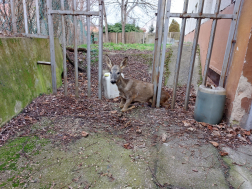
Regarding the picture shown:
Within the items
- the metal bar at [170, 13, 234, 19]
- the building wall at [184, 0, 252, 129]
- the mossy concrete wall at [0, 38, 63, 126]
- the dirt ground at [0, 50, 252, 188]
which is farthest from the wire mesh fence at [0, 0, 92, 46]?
the building wall at [184, 0, 252, 129]

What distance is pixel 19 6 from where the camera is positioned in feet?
17.4

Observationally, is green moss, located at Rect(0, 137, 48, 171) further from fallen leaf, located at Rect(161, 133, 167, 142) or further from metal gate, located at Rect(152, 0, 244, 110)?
metal gate, located at Rect(152, 0, 244, 110)

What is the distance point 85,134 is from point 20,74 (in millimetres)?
2073

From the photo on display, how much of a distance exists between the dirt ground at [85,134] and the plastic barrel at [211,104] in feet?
0.56

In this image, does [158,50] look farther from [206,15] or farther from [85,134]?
[85,134]

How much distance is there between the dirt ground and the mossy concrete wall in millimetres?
219

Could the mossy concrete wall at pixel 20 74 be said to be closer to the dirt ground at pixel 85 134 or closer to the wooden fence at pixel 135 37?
the dirt ground at pixel 85 134

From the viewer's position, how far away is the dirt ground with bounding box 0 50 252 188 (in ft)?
7.95

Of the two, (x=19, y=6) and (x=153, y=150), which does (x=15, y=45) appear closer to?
(x=19, y=6)

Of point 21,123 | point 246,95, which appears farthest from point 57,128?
point 246,95

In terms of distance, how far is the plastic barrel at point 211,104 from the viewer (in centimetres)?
376

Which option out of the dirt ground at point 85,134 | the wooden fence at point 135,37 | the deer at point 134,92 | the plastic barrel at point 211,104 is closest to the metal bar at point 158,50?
the deer at point 134,92

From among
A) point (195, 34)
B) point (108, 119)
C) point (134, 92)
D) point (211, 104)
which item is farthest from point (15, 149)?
point (195, 34)

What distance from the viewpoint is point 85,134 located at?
3.35 m
